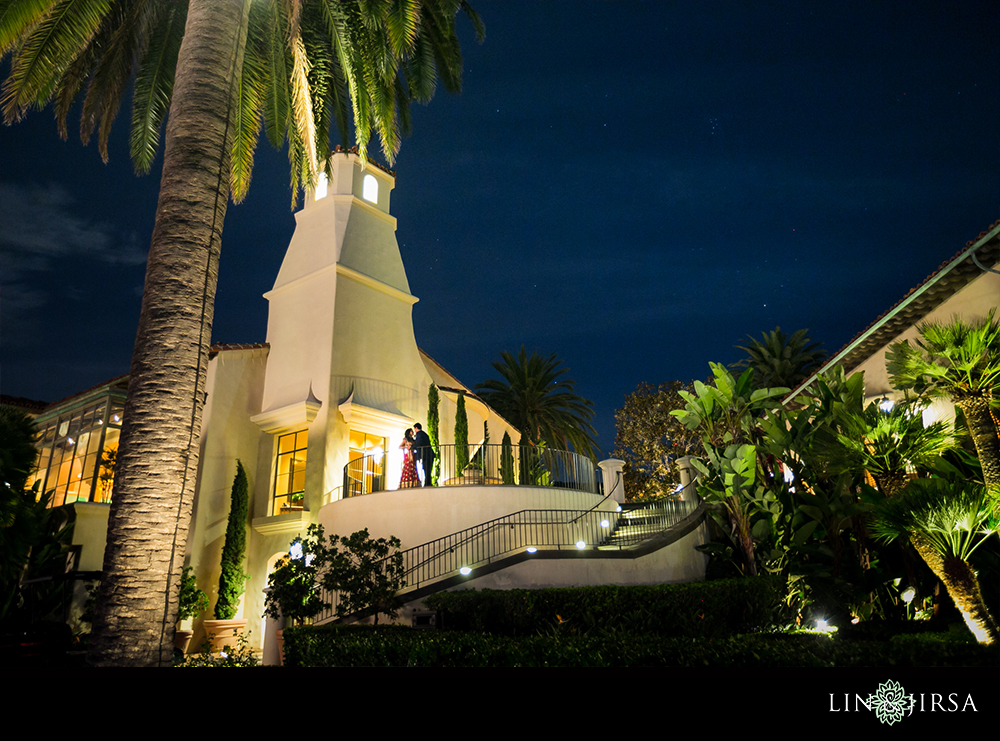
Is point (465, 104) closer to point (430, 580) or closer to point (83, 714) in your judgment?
point (430, 580)

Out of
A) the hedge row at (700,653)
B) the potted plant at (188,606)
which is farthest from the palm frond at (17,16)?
the potted plant at (188,606)

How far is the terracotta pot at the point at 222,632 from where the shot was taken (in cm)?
1931

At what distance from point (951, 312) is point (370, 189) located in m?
20.6

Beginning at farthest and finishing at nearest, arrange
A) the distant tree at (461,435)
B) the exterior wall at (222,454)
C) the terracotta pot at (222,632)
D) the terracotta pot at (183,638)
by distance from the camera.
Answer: the distant tree at (461,435) → the exterior wall at (222,454) → the terracotta pot at (222,632) → the terracotta pot at (183,638)

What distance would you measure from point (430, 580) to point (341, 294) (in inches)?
443

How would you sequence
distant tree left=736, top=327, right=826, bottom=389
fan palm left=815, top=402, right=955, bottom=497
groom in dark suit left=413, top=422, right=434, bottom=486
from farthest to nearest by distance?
distant tree left=736, top=327, right=826, bottom=389
groom in dark suit left=413, top=422, right=434, bottom=486
fan palm left=815, top=402, right=955, bottom=497

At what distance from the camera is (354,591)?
542 inches

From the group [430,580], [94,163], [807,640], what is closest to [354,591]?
[430,580]

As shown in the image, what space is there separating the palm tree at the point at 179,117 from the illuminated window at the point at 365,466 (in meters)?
10.6

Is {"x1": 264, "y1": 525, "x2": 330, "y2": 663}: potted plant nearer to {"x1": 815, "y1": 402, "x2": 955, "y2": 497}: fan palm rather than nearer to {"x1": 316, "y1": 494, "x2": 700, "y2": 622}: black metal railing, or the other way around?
{"x1": 316, "y1": 494, "x2": 700, "y2": 622}: black metal railing

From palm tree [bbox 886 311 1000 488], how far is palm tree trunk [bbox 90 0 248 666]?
1287 cm

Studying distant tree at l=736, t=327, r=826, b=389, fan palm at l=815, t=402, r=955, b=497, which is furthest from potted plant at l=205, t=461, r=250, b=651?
distant tree at l=736, t=327, r=826, b=389

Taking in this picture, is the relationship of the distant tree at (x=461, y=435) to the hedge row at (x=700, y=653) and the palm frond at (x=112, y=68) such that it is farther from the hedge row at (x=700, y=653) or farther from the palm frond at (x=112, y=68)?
the hedge row at (x=700, y=653)

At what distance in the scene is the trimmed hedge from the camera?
12711 millimetres
